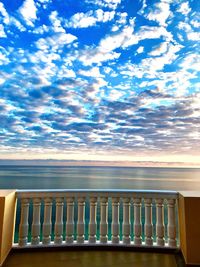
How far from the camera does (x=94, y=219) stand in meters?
2.88

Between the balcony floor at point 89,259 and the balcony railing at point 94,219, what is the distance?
5.0 inches

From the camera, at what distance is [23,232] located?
9.06ft

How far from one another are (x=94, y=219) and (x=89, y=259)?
487 millimetres

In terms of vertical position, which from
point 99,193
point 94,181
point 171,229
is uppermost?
point 99,193

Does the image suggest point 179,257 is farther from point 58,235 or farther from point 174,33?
point 174,33

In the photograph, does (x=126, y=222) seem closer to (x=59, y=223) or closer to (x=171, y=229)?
(x=171, y=229)

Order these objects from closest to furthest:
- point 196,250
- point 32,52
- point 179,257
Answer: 1. point 196,250
2. point 179,257
3. point 32,52

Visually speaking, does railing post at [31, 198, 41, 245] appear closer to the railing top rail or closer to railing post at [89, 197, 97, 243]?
the railing top rail

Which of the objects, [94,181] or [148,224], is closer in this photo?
[148,224]

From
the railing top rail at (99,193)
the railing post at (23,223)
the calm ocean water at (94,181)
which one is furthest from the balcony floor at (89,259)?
the calm ocean water at (94,181)

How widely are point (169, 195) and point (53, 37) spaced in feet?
14.3

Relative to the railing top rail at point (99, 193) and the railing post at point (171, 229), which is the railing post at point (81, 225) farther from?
the railing post at point (171, 229)

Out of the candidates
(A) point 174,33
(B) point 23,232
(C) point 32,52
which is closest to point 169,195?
(B) point 23,232

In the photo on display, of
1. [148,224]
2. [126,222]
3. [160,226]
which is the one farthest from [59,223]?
[160,226]
